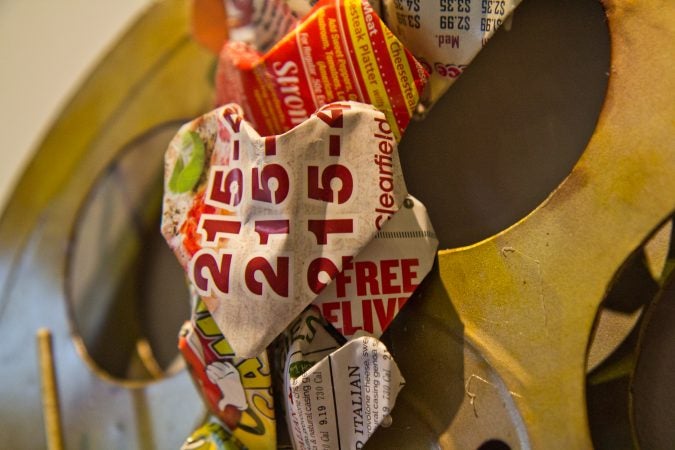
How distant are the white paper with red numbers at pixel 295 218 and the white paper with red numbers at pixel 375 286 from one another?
0.05 ft

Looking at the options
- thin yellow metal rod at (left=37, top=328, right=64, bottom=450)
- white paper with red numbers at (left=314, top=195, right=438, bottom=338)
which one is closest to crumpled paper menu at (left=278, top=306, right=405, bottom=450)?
white paper with red numbers at (left=314, top=195, right=438, bottom=338)

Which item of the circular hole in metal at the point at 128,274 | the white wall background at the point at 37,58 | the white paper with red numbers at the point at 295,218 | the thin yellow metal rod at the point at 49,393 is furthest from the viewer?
the white wall background at the point at 37,58

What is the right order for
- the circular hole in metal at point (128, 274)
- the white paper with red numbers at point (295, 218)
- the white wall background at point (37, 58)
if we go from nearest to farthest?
the white paper with red numbers at point (295, 218) < the circular hole in metal at point (128, 274) < the white wall background at point (37, 58)

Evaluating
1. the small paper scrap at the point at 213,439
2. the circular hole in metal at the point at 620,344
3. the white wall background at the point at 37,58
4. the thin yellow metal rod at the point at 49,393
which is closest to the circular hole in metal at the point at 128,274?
the thin yellow metal rod at the point at 49,393

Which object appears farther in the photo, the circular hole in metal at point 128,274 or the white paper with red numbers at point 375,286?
the circular hole in metal at point 128,274

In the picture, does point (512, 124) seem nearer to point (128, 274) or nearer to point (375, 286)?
point (375, 286)

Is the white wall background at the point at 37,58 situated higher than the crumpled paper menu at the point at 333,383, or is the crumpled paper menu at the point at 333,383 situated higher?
the white wall background at the point at 37,58

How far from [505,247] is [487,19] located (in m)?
0.16

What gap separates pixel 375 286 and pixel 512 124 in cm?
17

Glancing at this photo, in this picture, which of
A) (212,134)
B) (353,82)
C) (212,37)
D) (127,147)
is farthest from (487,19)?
(127,147)

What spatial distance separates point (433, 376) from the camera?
1.52 ft

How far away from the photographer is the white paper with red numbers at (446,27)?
0.45 meters

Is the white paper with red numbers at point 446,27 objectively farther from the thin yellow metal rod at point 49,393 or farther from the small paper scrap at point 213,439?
the thin yellow metal rod at point 49,393

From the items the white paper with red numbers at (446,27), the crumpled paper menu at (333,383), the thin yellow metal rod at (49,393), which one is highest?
the white paper with red numbers at (446,27)
